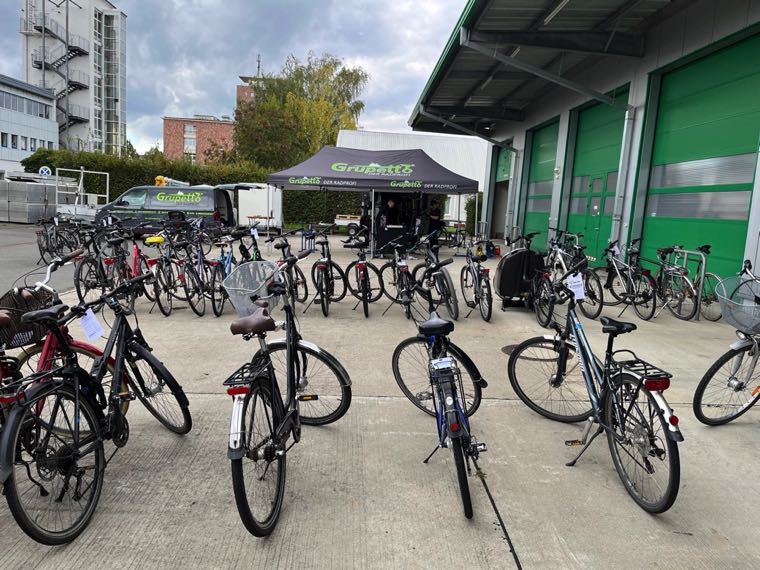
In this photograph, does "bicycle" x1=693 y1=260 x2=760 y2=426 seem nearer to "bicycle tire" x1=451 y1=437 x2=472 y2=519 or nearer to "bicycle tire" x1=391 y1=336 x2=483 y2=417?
"bicycle tire" x1=391 y1=336 x2=483 y2=417

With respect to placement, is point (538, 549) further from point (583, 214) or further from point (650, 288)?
point (583, 214)

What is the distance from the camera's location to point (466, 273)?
7617mm

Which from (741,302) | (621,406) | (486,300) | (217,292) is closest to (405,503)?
(621,406)

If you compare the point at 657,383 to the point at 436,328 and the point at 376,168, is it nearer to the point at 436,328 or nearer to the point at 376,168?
the point at 436,328

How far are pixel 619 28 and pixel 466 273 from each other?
6.03 metres

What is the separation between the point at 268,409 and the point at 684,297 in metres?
6.43

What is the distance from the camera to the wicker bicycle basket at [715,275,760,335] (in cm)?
352

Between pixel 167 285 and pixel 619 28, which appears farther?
pixel 619 28

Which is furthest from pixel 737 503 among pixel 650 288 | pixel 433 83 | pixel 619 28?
pixel 433 83

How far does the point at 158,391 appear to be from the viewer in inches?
128

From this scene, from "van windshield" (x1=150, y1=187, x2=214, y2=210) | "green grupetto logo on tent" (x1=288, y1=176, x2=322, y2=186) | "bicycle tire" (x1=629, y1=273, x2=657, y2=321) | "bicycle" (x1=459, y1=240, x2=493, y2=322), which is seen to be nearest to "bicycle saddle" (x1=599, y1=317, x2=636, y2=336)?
"bicycle" (x1=459, y1=240, x2=493, y2=322)

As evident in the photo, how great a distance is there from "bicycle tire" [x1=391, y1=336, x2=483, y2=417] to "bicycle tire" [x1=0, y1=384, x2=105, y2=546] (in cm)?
196

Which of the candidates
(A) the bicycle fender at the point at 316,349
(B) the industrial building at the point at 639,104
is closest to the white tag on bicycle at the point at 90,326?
(A) the bicycle fender at the point at 316,349

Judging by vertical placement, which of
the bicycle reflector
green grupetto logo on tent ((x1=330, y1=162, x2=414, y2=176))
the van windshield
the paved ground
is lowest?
the paved ground
